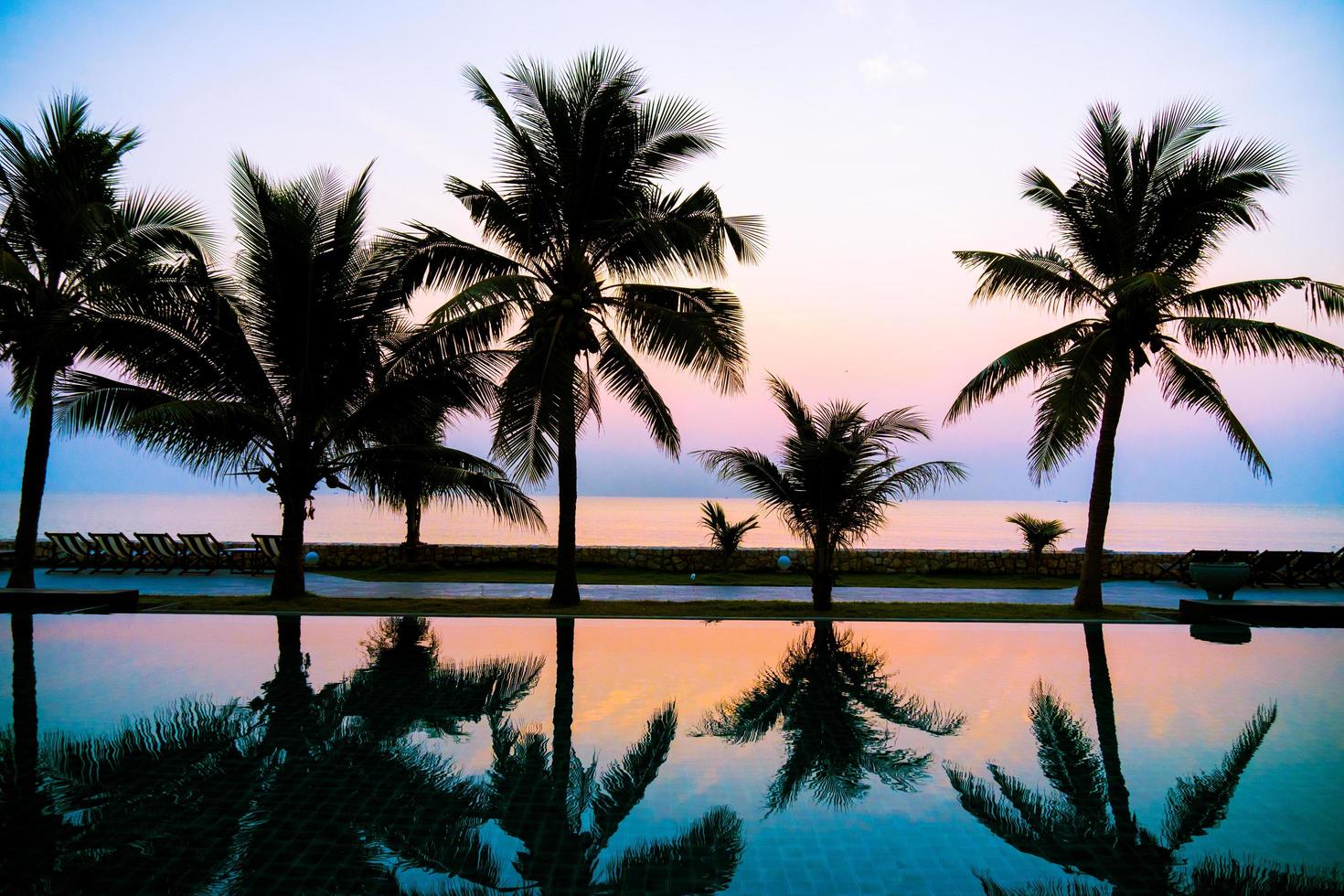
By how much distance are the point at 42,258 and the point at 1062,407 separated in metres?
14.2

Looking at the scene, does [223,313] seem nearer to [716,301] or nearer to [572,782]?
[716,301]

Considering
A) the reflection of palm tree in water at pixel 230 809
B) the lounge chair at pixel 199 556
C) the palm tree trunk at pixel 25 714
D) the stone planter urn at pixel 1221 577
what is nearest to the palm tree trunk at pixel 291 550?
the palm tree trunk at pixel 25 714

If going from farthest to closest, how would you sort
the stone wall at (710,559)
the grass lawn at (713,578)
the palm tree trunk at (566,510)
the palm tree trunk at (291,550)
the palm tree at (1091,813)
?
the stone wall at (710,559), the grass lawn at (713,578), the palm tree trunk at (291,550), the palm tree trunk at (566,510), the palm tree at (1091,813)

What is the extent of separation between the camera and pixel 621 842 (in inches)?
165

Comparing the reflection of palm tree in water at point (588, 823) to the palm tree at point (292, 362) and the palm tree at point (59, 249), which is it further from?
the palm tree at point (59, 249)

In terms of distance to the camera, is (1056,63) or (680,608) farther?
(1056,63)

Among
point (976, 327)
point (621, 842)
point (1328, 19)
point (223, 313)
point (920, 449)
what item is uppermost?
point (1328, 19)

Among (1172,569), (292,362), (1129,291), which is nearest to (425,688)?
(292,362)

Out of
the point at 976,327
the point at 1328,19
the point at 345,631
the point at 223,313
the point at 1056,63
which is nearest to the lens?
the point at 345,631

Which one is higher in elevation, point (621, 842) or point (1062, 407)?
point (1062, 407)

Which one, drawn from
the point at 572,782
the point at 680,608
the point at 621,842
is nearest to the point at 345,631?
the point at 680,608

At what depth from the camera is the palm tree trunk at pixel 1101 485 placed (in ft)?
41.1

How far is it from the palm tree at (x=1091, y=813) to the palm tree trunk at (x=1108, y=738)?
0.6 inches

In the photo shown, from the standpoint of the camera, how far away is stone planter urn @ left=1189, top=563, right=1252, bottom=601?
12430 millimetres
